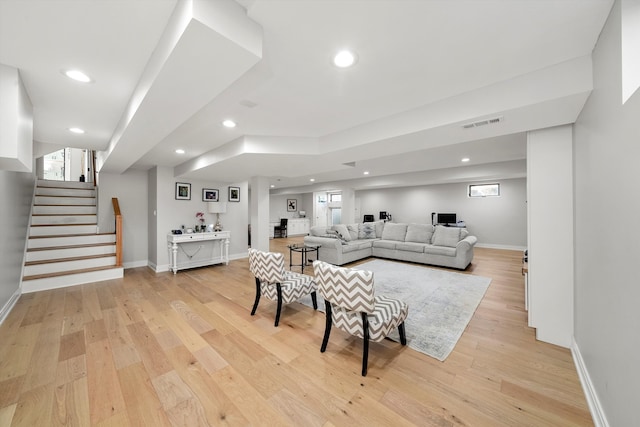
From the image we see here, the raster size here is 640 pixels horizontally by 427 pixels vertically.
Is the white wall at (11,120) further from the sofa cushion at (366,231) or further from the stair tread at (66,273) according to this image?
the sofa cushion at (366,231)

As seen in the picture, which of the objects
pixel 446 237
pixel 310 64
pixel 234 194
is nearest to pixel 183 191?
pixel 234 194

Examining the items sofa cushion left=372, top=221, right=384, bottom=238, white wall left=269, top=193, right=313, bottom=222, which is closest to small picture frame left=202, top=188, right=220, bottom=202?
sofa cushion left=372, top=221, right=384, bottom=238

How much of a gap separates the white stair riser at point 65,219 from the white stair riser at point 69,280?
1661 millimetres

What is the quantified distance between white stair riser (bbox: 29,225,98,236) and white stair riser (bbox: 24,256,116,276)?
3.23 ft

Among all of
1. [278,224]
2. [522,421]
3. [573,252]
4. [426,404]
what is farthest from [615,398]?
[278,224]

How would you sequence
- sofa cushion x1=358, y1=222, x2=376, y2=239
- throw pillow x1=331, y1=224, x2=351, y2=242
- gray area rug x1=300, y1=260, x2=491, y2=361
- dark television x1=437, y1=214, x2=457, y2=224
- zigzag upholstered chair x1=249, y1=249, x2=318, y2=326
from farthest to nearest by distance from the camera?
dark television x1=437, y1=214, x2=457, y2=224
sofa cushion x1=358, y1=222, x2=376, y2=239
throw pillow x1=331, y1=224, x2=351, y2=242
zigzag upholstered chair x1=249, y1=249, x2=318, y2=326
gray area rug x1=300, y1=260, x2=491, y2=361

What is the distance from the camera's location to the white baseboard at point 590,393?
1.38m

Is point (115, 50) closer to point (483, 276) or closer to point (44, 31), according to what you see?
point (44, 31)

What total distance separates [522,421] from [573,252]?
5.14ft

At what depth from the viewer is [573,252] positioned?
213cm

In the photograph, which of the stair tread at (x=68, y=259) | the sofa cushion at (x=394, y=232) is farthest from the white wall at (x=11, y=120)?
the sofa cushion at (x=394, y=232)

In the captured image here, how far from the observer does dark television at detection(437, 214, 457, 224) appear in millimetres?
7828

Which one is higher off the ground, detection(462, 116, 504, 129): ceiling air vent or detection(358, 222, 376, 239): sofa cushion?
detection(462, 116, 504, 129): ceiling air vent

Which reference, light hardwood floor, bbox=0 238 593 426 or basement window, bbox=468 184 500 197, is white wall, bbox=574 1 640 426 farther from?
basement window, bbox=468 184 500 197
